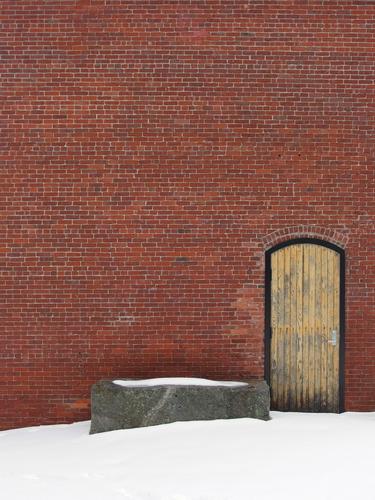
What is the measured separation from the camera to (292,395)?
735 cm

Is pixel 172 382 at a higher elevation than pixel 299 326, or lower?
lower

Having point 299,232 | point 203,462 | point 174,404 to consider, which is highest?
point 299,232

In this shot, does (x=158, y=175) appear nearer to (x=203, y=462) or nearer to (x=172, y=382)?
(x=172, y=382)

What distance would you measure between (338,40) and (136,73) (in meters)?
2.85

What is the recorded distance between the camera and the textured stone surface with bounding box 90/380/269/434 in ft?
20.8

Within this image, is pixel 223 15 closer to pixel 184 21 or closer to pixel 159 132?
pixel 184 21

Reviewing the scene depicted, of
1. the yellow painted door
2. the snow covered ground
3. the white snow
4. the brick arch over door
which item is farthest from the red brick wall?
the snow covered ground

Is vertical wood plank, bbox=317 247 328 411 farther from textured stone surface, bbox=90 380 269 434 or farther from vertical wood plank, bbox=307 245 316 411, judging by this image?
textured stone surface, bbox=90 380 269 434

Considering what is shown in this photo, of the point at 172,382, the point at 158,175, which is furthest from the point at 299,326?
the point at 158,175

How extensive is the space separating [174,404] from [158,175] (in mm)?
3061

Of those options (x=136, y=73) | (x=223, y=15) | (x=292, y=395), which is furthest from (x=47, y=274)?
(x=223, y=15)

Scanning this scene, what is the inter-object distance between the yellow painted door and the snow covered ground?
526 millimetres

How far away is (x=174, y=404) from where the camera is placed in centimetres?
636

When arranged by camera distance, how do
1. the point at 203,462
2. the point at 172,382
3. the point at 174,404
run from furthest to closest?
the point at 172,382 → the point at 174,404 → the point at 203,462
